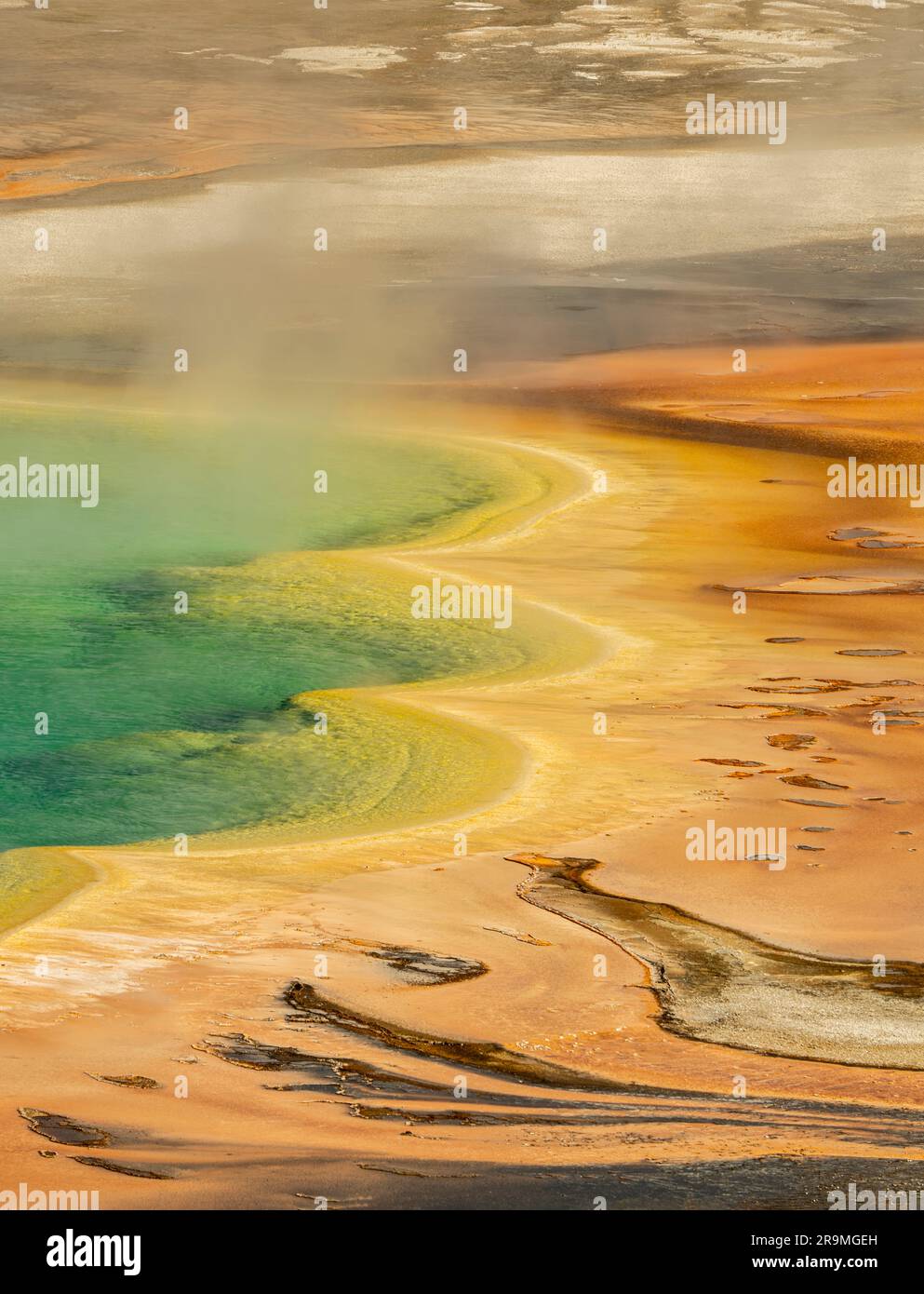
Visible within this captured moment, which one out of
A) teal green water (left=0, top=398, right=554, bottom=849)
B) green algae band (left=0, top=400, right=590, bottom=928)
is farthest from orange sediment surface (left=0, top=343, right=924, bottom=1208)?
teal green water (left=0, top=398, right=554, bottom=849)

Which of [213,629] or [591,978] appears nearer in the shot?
[591,978]

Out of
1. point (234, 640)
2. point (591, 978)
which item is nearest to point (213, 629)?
point (234, 640)

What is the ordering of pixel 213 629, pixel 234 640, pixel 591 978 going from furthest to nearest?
pixel 213 629 < pixel 234 640 < pixel 591 978

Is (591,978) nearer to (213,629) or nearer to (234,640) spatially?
(234,640)

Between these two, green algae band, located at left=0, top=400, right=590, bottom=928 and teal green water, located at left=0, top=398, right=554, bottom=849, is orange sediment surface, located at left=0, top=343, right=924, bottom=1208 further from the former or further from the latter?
teal green water, located at left=0, top=398, right=554, bottom=849

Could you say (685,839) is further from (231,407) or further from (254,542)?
(231,407)

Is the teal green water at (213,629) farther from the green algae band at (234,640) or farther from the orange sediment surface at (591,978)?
the orange sediment surface at (591,978)

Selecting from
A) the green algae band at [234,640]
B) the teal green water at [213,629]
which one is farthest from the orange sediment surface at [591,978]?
the teal green water at [213,629]

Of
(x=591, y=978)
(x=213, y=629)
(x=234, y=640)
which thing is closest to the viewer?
(x=591, y=978)
